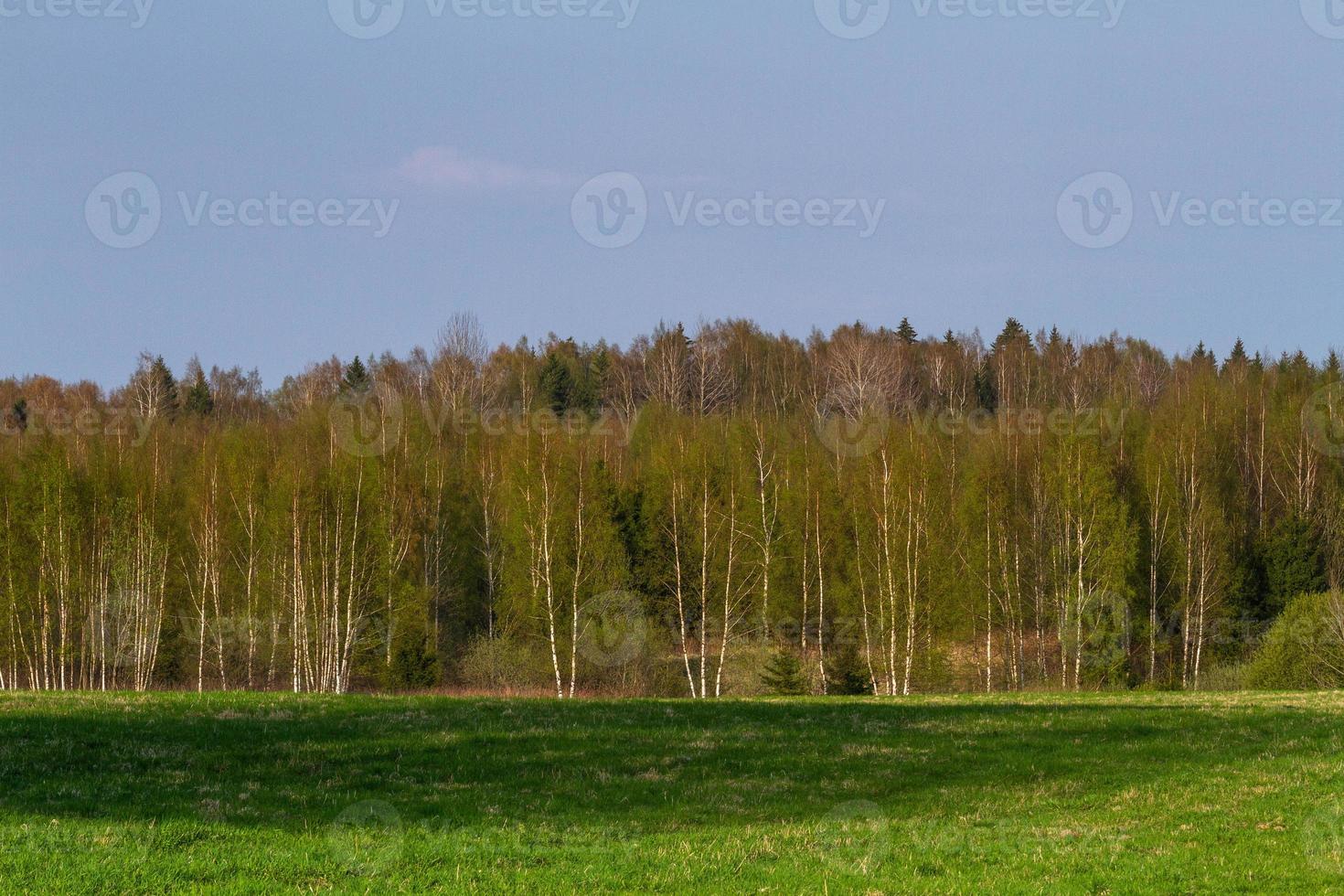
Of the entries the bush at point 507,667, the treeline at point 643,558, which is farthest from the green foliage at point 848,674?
the bush at point 507,667

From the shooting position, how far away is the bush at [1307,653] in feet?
159

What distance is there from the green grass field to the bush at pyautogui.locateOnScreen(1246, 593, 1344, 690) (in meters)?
23.4

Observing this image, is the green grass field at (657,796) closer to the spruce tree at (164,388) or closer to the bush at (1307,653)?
the bush at (1307,653)

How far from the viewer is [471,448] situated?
7638 cm

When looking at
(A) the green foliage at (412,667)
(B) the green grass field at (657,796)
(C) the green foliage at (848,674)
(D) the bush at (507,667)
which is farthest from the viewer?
(D) the bush at (507,667)

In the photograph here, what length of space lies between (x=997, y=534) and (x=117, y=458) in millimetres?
45932

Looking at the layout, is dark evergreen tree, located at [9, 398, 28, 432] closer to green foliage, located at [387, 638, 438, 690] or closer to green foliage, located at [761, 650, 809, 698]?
green foliage, located at [387, 638, 438, 690]

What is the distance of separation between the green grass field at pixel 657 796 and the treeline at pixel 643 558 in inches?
824

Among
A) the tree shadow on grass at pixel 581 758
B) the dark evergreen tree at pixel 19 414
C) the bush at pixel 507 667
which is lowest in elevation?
the bush at pixel 507 667

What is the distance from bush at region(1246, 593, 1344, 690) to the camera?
48562mm

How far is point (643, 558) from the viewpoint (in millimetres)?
59812

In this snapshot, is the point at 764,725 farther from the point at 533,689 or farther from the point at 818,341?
the point at 818,341

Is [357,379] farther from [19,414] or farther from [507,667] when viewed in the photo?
[507,667]

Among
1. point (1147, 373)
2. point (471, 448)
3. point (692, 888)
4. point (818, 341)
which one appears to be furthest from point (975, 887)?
point (818, 341)
